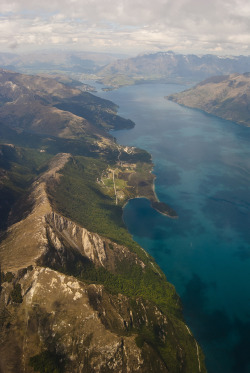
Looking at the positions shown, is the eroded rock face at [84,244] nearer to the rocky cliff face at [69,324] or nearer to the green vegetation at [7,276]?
the rocky cliff face at [69,324]

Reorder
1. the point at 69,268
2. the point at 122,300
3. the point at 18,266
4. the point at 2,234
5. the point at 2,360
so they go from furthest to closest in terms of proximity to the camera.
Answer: the point at 2,234, the point at 69,268, the point at 122,300, the point at 18,266, the point at 2,360

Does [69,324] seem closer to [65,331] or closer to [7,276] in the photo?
[65,331]

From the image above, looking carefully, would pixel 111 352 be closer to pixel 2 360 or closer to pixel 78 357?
pixel 78 357

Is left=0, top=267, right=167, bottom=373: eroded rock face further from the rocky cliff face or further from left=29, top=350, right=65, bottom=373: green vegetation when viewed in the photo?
left=29, top=350, right=65, bottom=373: green vegetation

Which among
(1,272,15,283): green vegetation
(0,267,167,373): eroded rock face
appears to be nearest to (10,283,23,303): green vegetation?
(0,267,167,373): eroded rock face

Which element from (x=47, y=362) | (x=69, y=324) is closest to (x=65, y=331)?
(x=69, y=324)

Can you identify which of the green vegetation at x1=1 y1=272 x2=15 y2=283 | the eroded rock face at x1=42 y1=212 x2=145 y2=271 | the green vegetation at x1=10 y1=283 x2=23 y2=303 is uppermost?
the green vegetation at x1=1 y1=272 x2=15 y2=283

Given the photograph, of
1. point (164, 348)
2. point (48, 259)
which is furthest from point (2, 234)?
point (164, 348)

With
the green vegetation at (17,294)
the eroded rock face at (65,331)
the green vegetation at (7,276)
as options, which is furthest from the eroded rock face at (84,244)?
the green vegetation at (17,294)
